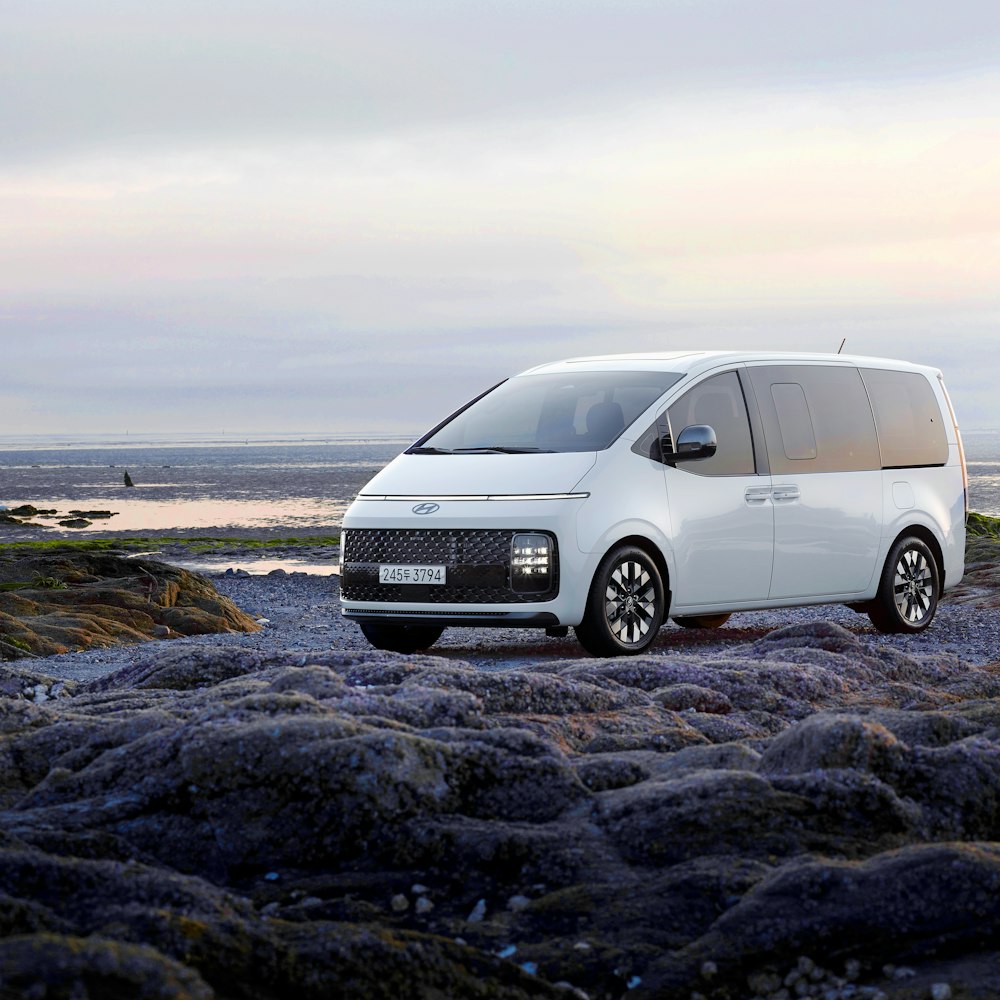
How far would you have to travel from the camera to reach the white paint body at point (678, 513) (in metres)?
10.1

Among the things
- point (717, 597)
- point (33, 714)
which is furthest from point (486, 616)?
point (33, 714)

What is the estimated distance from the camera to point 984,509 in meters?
46.3

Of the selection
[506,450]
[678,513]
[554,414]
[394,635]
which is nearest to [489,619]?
[506,450]

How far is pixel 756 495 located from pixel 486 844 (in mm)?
6946

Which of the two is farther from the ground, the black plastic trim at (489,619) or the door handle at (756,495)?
the door handle at (756,495)

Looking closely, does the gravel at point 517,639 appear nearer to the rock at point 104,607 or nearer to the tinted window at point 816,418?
the rock at point 104,607

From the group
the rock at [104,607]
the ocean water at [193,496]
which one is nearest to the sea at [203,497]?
the ocean water at [193,496]

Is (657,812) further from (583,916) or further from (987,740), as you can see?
(987,740)

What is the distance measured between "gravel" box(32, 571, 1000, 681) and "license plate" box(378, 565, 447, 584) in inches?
27.7

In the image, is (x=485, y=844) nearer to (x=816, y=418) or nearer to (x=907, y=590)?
(x=816, y=418)

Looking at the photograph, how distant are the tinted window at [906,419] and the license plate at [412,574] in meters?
4.53

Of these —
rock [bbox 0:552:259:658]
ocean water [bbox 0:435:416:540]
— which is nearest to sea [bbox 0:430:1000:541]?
ocean water [bbox 0:435:416:540]

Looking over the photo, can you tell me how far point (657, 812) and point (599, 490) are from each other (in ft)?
17.6

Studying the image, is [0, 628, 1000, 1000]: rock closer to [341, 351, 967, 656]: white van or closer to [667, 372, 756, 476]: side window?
[341, 351, 967, 656]: white van
